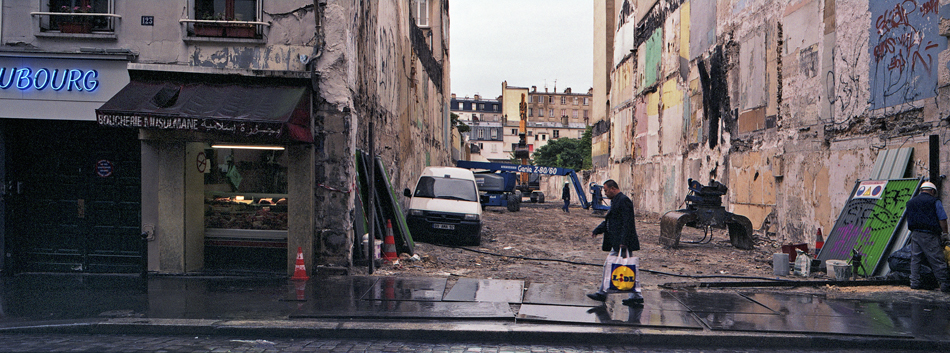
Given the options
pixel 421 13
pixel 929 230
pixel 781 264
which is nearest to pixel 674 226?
pixel 781 264

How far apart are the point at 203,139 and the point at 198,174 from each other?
94 centimetres

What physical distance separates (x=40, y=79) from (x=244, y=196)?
351cm

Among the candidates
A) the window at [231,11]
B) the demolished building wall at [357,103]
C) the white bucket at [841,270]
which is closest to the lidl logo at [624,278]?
the white bucket at [841,270]

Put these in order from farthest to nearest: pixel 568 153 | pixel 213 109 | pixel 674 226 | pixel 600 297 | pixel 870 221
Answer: pixel 568 153, pixel 674 226, pixel 870 221, pixel 213 109, pixel 600 297

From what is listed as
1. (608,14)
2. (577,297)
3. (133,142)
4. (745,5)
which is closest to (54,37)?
(133,142)

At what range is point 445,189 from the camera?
52.2ft

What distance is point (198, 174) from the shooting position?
1016 centimetres

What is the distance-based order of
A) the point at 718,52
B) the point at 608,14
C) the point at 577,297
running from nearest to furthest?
the point at 577,297, the point at 718,52, the point at 608,14

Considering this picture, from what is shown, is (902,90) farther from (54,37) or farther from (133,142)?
(54,37)

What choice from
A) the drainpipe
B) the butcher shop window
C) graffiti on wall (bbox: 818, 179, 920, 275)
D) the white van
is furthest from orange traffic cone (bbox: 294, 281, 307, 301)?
the drainpipe

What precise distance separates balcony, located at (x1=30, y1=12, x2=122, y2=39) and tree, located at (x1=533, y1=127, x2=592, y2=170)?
65.4 m

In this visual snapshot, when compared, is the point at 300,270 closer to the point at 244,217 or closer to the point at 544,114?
the point at 244,217

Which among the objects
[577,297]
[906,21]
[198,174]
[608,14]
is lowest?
[577,297]

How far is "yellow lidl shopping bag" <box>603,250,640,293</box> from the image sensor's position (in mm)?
7824
